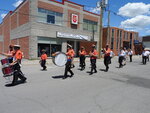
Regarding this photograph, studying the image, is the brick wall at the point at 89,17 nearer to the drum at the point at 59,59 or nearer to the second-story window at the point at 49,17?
the second-story window at the point at 49,17

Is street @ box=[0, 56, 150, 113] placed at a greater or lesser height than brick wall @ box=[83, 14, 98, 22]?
lesser

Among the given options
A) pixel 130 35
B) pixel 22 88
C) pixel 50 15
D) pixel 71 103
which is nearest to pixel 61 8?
pixel 50 15

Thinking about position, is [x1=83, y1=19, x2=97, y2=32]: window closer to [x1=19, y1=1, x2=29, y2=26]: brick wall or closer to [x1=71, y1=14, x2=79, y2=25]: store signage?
[x1=71, y1=14, x2=79, y2=25]: store signage

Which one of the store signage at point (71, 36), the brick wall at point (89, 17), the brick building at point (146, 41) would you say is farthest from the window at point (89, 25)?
the brick building at point (146, 41)

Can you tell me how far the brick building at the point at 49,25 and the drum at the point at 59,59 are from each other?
35.9 feet

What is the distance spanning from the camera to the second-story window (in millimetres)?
17125

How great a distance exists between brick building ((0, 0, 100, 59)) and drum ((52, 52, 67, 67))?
1094 centimetres

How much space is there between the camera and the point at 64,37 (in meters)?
19.3

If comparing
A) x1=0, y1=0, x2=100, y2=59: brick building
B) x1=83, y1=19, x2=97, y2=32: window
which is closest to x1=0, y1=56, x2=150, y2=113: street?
x1=0, y1=0, x2=100, y2=59: brick building

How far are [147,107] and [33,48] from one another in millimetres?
14920

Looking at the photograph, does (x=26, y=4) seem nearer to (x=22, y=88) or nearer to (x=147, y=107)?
(x=22, y=88)

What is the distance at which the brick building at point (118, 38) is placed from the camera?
3058 cm

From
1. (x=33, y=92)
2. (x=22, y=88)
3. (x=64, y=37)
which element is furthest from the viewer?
(x=64, y=37)

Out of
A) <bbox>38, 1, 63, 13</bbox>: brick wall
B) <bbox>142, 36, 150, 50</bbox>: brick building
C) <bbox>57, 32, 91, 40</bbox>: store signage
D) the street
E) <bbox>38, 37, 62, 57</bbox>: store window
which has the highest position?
<bbox>38, 1, 63, 13</bbox>: brick wall
